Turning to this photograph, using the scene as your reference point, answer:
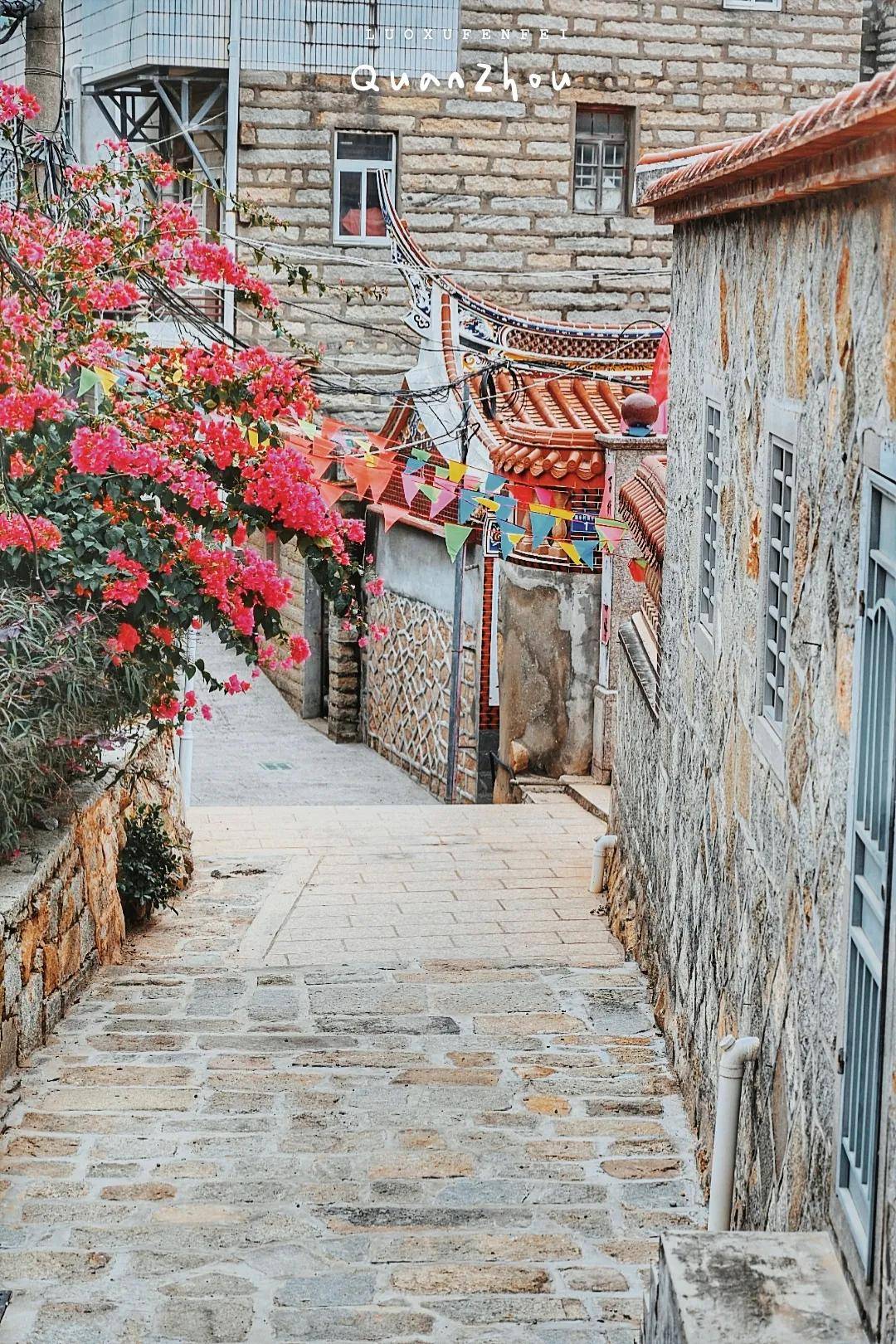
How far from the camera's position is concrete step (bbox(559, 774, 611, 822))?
41.2 feet

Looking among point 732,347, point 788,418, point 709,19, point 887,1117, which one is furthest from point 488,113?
point 887,1117

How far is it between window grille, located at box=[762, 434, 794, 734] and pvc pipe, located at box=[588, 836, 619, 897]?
459cm

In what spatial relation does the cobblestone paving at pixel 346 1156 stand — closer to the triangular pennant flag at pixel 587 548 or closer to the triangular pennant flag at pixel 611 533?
the triangular pennant flag at pixel 611 533

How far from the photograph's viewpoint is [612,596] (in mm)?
13102

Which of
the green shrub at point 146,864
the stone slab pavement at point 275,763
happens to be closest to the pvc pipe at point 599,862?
the green shrub at point 146,864

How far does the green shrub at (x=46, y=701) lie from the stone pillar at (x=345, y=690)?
36.6 ft

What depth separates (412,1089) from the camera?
664 centimetres

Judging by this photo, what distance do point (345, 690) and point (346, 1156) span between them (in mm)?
12979

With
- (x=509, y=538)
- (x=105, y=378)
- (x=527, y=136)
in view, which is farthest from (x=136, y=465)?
(x=527, y=136)

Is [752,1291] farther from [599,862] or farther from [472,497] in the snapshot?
[472,497]

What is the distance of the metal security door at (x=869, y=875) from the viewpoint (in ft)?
11.5

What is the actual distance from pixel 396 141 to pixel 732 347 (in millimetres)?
13436

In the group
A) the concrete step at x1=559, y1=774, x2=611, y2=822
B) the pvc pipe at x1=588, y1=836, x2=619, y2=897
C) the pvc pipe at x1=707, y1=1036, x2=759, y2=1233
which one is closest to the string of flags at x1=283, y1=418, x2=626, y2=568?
the concrete step at x1=559, y1=774, x2=611, y2=822

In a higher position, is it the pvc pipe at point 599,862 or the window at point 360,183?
the window at point 360,183
